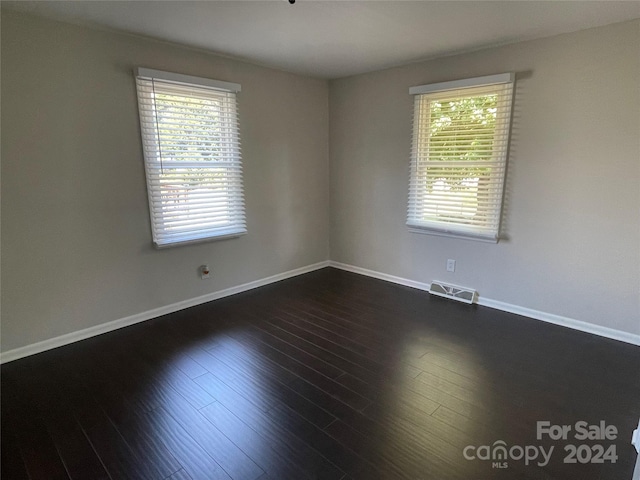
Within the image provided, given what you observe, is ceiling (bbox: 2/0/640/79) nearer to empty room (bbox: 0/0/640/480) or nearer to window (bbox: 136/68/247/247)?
empty room (bbox: 0/0/640/480)

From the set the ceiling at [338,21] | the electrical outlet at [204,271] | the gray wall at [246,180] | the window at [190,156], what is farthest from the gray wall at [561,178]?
the electrical outlet at [204,271]

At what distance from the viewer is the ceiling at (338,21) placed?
7.32ft

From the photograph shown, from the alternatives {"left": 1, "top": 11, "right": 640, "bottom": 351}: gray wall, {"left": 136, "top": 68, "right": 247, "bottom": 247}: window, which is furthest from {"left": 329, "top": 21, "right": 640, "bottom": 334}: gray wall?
{"left": 136, "top": 68, "right": 247, "bottom": 247}: window

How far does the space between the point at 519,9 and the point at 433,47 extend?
87 cm

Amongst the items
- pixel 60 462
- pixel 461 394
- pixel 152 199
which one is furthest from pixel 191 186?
pixel 461 394

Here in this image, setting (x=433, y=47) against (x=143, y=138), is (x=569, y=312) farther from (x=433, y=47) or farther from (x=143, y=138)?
(x=143, y=138)

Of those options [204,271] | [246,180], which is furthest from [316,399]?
[246,180]

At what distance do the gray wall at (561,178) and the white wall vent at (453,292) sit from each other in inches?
2.6

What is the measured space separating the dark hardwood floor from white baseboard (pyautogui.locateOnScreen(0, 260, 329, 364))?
0.09 meters

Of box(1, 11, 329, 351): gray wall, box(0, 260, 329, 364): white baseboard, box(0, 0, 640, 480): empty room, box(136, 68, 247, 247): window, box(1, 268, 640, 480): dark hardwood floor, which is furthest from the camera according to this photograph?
box(136, 68, 247, 247): window

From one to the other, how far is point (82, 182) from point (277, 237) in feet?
6.57

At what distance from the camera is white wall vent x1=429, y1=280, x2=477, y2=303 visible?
3.51 m

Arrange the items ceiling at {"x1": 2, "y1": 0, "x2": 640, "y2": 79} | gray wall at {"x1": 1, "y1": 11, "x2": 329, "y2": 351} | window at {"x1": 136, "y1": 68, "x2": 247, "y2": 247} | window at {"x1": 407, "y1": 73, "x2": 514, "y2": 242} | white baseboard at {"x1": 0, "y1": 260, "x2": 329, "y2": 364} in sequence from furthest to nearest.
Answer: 1. window at {"x1": 407, "y1": 73, "x2": 514, "y2": 242}
2. window at {"x1": 136, "y1": 68, "x2": 247, "y2": 247}
3. white baseboard at {"x1": 0, "y1": 260, "x2": 329, "y2": 364}
4. gray wall at {"x1": 1, "y1": 11, "x2": 329, "y2": 351}
5. ceiling at {"x1": 2, "y1": 0, "x2": 640, "y2": 79}

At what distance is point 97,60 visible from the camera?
2.64 metres
